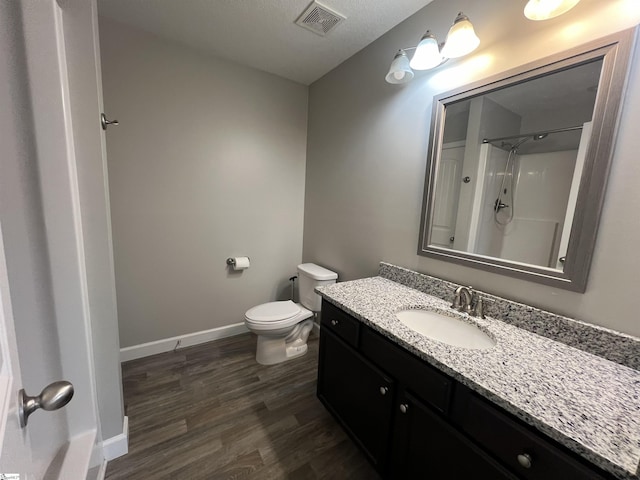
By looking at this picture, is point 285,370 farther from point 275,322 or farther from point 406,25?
point 406,25

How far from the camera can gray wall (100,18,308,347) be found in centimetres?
185

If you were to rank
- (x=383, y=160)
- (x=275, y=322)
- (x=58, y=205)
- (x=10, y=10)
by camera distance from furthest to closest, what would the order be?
1. (x=275, y=322)
2. (x=383, y=160)
3. (x=58, y=205)
4. (x=10, y=10)

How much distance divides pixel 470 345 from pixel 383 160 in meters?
1.25

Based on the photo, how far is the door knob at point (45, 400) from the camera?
48 cm

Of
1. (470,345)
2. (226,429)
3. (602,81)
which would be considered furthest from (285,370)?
(602,81)

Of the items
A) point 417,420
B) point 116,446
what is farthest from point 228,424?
point 417,420

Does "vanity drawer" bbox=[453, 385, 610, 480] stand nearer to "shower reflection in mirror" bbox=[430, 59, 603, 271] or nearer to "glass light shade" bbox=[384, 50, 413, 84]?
"shower reflection in mirror" bbox=[430, 59, 603, 271]

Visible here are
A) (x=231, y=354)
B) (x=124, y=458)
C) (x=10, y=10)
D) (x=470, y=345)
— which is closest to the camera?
(x=10, y=10)

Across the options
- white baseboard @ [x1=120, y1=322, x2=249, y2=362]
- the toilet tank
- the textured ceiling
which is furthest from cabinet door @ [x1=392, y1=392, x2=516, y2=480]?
the textured ceiling

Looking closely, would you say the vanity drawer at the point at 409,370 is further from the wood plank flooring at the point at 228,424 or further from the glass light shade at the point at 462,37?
the glass light shade at the point at 462,37

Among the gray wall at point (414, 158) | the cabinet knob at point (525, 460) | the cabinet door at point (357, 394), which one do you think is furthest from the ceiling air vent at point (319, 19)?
the cabinet knob at point (525, 460)

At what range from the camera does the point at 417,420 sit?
39.1 inches

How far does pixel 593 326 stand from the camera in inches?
37.4

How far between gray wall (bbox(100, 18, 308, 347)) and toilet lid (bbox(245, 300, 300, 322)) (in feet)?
1.62
